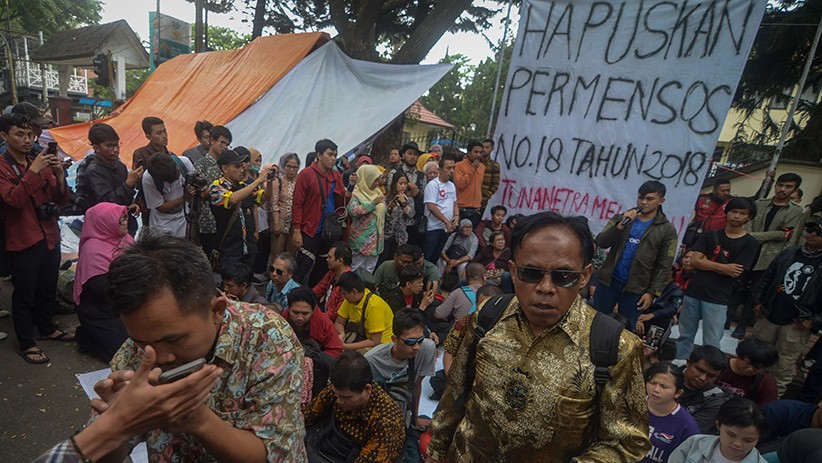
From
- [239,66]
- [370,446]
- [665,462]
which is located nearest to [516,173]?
[665,462]

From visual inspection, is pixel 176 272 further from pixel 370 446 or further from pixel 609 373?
pixel 370 446

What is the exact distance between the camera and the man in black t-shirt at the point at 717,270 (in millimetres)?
3820

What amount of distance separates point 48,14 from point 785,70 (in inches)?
1466

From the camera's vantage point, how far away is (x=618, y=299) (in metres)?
4.18

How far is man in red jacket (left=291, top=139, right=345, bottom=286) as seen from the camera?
4.75 m

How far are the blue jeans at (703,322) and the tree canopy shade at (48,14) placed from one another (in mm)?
33041

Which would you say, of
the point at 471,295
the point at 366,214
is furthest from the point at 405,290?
the point at 366,214

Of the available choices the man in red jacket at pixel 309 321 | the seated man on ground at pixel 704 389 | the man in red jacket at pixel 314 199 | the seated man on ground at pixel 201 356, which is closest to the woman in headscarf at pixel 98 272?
the man in red jacket at pixel 309 321

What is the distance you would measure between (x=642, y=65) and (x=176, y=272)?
17.2 ft

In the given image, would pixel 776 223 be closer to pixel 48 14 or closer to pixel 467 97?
pixel 467 97

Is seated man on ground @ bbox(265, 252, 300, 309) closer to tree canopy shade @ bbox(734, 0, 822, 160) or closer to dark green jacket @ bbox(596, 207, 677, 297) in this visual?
dark green jacket @ bbox(596, 207, 677, 297)

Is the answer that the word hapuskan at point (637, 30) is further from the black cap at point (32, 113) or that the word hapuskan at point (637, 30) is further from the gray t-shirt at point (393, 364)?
the black cap at point (32, 113)

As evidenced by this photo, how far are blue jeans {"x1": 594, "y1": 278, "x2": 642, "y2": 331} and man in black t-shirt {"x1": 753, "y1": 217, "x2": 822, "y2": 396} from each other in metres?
1.18

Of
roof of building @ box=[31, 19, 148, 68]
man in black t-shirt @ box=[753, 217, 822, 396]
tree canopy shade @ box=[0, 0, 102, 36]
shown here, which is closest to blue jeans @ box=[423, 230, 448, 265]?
man in black t-shirt @ box=[753, 217, 822, 396]
